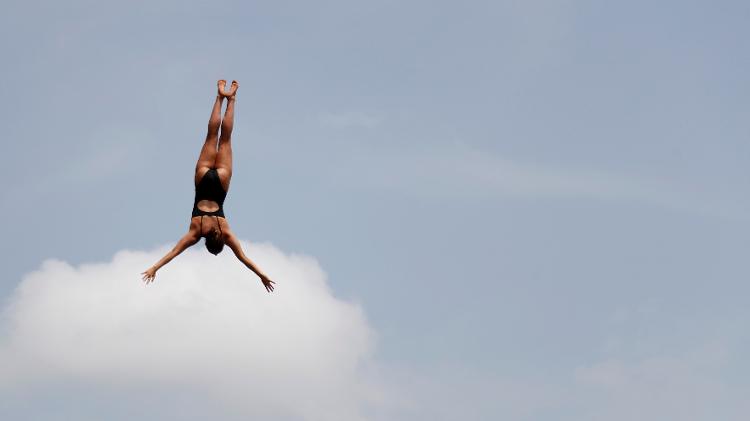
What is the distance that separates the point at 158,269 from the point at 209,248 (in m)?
1.78

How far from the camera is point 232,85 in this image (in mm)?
34625

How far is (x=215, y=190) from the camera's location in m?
34.1

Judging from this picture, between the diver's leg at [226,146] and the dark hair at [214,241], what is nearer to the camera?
the dark hair at [214,241]

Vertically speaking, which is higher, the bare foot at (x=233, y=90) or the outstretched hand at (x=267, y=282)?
the bare foot at (x=233, y=90)

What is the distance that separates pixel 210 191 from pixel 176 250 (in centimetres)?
194

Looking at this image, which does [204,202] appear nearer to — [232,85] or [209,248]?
[209,248]

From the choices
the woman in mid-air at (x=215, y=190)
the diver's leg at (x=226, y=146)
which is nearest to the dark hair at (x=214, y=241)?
the woman in mid-air at (x=215, y=190)

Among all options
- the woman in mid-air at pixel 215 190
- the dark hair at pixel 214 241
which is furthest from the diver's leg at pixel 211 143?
the dark hair at pixel 214 241

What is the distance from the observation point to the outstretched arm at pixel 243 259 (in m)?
34.1

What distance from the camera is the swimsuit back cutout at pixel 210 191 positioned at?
3403 centimetres

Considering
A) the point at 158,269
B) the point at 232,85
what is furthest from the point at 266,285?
the point at 232,85

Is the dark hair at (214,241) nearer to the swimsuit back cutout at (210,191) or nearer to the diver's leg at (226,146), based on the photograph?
the swimsuit back cutout at (210,191)

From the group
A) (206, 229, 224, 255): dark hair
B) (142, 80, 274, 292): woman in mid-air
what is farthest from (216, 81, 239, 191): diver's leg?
(206, 229, 224, 255): dark hair

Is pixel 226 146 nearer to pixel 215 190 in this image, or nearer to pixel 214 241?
pixel 215 190
